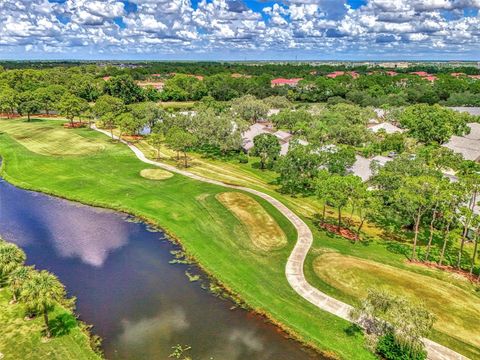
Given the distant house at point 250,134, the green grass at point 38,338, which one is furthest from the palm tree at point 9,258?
the distant house at point 250,134

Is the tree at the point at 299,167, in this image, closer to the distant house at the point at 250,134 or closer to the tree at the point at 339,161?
the tree at the point at 339,161

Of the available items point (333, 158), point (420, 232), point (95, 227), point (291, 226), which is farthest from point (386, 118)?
point (95, 227)

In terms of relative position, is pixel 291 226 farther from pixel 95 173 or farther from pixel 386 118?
pixel 386 118

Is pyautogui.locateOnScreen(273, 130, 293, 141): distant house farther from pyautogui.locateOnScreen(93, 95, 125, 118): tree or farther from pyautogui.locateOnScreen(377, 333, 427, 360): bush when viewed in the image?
pyautogui.locateOnScreen(377, 333, 427, 360): bush

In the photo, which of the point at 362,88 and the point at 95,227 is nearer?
the point at 95,227

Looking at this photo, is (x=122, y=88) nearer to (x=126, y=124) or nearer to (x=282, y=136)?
(x=126, y=124)

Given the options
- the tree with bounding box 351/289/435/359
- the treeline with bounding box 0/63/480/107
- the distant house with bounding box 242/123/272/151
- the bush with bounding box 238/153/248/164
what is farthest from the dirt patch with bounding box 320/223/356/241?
the treeline with bounding box 0/63/480/107
